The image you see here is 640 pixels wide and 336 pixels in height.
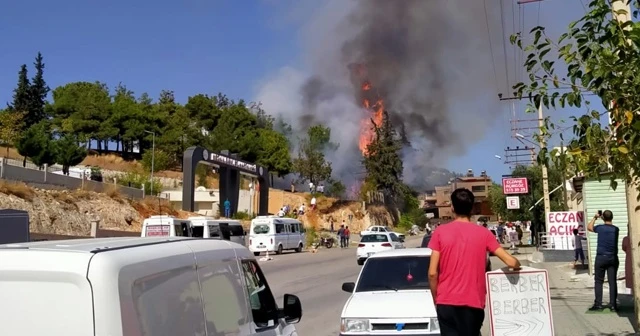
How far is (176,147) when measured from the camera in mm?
86375

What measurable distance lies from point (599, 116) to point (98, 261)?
419cm

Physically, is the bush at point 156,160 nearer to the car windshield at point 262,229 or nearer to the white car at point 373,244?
the car windshield at point 262,229

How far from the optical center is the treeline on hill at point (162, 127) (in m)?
86.9

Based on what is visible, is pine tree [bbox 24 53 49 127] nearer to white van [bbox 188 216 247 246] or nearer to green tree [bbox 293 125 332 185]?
green tree [bbox 293 125 332 185]

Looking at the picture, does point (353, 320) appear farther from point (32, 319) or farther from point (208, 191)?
point (208, 191)

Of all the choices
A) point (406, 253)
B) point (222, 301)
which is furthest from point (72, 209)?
point (222, 301)

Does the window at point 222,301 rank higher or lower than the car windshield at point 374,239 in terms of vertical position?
higher

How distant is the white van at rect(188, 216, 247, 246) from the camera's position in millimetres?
30234

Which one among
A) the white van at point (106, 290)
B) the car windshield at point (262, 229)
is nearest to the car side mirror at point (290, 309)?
the white van at point (106, 290)

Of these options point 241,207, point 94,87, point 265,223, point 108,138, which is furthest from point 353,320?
point 94,87

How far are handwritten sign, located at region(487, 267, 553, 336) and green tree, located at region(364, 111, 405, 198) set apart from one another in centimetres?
6821

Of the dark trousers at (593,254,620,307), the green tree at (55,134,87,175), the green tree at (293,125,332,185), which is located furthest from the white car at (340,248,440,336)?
the green tree at (293,125,332,185)

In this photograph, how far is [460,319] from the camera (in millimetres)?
5137

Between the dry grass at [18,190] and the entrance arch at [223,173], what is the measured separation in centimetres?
945
